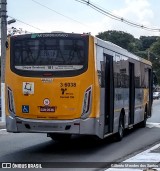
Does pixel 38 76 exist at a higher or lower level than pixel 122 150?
higher

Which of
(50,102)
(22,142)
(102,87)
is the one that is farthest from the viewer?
(22,142)

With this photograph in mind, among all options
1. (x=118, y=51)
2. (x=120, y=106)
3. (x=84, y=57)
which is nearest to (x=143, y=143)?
(x=120, y=106)

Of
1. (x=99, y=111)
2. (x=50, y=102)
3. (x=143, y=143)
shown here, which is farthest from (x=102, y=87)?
(x=143, y=143)

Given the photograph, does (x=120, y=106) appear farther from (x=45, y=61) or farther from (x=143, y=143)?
(x=45, y=61)

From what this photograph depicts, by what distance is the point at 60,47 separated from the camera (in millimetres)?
13031

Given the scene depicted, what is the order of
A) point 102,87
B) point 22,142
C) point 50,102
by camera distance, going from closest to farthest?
point 50,102 < point 102,87 < point 22,142

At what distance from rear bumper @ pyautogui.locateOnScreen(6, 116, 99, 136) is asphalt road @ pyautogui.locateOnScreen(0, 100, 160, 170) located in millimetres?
648

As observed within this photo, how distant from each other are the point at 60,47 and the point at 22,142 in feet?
13.4

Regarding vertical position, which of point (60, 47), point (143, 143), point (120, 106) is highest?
point (60, 47)

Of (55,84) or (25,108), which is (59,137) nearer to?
(25,108)

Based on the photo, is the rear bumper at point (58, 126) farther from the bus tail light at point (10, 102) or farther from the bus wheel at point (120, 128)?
the bus wheel at point (120, 128)

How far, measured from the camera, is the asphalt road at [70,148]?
12.2 metres

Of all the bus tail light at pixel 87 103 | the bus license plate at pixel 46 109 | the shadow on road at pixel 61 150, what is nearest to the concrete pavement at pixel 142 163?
the shadow on road at pixel 61 150

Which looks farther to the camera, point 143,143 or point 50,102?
point 143,143
